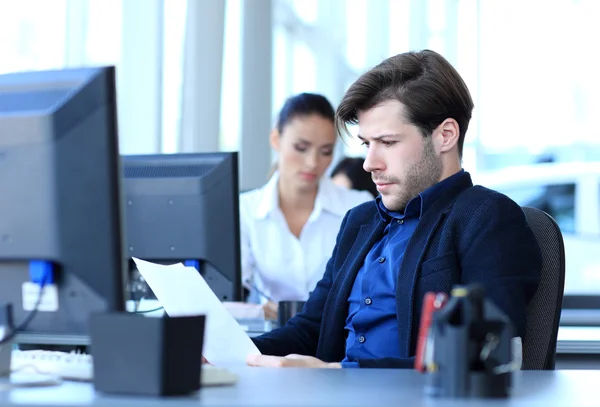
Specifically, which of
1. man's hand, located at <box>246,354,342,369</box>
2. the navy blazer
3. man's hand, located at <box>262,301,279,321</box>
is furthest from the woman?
man's hand, located at <box>246,354,342,369</box>

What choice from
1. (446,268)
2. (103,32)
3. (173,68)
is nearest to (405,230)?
(446,268)

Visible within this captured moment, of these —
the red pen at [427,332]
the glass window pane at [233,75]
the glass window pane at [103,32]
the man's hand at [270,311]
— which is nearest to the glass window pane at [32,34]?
the glass window pane at [103,32]

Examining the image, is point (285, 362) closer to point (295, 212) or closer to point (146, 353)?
point (146, 353)

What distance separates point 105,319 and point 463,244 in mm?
891

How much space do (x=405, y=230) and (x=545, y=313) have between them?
358mm

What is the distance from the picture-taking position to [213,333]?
6.11ft

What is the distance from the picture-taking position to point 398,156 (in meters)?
2.09

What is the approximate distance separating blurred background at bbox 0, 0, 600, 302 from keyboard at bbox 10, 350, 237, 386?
47.0 inches

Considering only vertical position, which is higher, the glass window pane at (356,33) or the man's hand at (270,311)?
→ the glass window pane at (356,33)

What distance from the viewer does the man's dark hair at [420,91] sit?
2098 mm

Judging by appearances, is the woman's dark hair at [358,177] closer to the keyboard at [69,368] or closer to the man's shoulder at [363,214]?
the man's shoulder at [363,214]

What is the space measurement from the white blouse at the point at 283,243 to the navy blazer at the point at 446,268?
3.76 feet

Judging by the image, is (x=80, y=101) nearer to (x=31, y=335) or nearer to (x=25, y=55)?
(x=31, y=335)

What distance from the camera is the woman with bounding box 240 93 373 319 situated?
3.37m
